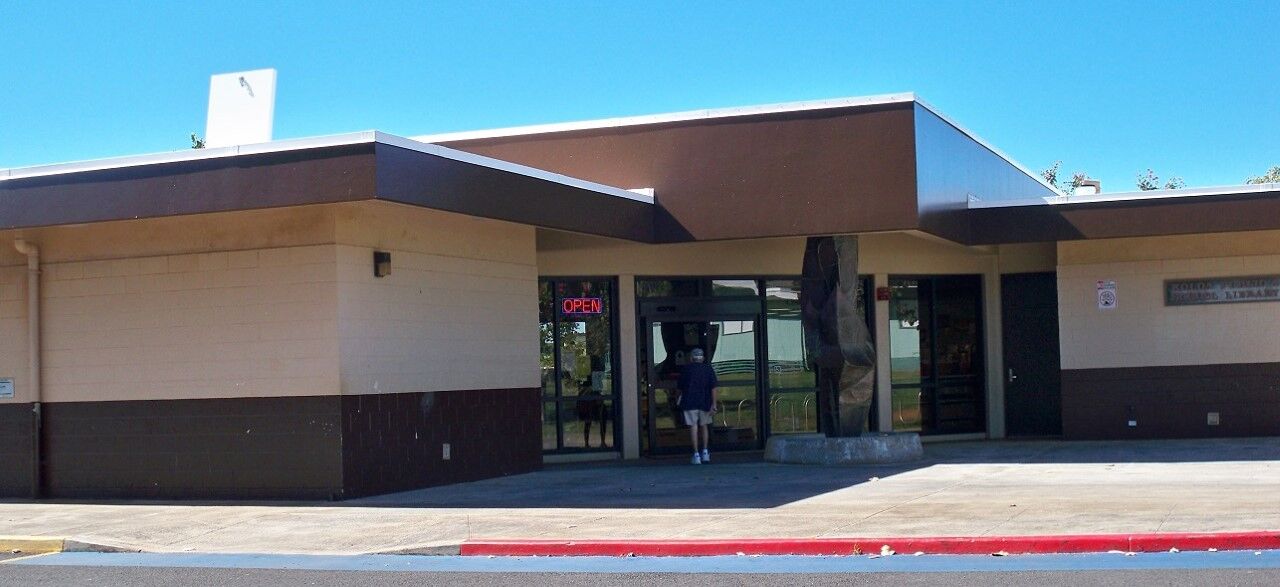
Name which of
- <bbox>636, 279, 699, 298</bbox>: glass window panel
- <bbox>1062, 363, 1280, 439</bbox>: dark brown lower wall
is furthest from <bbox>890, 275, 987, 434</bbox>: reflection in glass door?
<bbox>636, 279, 699, 298</bbox>: glass window panel

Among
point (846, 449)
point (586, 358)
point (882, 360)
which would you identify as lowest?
point (846, 449)

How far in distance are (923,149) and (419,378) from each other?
6.71 m

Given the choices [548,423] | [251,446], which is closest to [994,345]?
[548,423]

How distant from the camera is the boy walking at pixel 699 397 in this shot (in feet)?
62.3

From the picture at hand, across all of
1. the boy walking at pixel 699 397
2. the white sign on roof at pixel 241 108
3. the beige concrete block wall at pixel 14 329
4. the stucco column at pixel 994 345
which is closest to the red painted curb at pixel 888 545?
the white sign on roof at pixel 241 108

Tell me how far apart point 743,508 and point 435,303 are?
4955mm

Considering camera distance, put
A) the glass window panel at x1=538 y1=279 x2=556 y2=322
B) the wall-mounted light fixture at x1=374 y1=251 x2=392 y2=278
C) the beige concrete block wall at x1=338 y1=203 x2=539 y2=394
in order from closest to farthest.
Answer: the beige concrete block wall at x1=338 y1=203 x2=539 y2=394, the wall-mounted light fixture at x1=374 y1=251 x2=392 y2=278, the glass window panel at x1=538 y1=279 x2=556 y2=322

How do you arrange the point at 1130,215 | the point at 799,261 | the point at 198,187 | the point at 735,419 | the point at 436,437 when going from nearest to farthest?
the point at 198,187 < the point at 436,437 < the point at 1130,215 < the point at 735,419 < the point at 799,261

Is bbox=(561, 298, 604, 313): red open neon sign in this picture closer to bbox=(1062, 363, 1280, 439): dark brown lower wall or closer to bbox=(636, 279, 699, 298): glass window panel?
bbox=(636, 279, 699, 298): glass window panel

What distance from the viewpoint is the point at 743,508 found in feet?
43.0

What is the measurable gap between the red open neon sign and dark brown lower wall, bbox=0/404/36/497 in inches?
274

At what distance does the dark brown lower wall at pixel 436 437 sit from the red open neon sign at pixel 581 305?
68.8 inches

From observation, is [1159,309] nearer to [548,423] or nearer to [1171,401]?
[1171,401]

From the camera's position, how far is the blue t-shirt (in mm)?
19016
